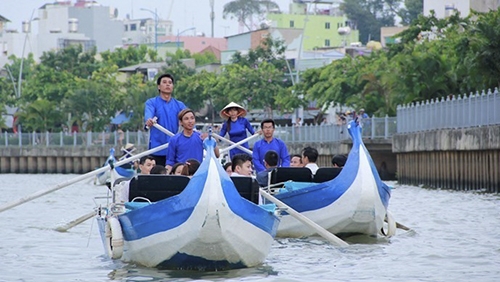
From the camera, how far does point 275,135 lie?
2566 inches

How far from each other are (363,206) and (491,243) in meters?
2.36

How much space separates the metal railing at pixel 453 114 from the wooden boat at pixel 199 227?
22.9 m

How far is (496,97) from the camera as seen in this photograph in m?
38.9

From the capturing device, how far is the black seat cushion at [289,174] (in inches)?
890

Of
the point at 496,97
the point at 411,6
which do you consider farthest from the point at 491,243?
the point at 411,6

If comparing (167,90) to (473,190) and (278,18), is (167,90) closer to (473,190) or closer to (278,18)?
(473,190)

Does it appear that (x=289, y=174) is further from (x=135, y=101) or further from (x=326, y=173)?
(x=135, y=101)

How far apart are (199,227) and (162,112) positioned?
5.88 meters

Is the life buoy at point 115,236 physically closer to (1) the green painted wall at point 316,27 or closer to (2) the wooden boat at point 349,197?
(2) the wooden boat at point 349,197

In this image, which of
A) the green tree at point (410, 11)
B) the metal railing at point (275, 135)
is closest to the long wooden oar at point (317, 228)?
the metal railing at point (275, 135)

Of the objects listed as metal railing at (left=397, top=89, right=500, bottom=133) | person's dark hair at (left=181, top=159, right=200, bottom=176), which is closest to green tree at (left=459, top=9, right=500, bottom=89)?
metal railing at (left=397, top=89, right=500, bottom=133)

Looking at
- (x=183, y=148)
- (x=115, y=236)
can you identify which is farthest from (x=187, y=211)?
(x=183, y=148)

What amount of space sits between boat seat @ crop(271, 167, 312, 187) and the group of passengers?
0.94ft

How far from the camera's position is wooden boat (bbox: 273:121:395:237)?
849 inches
